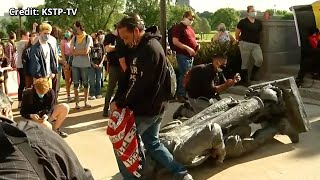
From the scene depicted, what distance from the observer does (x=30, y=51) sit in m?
7.85

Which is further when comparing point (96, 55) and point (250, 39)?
point (250, 39)

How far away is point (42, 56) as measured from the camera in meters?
7.79

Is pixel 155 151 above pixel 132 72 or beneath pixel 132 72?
beneath

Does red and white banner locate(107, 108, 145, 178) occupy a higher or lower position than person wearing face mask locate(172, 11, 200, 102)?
lower

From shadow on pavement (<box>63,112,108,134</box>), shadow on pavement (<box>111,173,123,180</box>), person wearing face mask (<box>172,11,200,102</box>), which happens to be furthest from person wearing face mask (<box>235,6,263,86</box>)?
shadow on pavement (<box>111,173,123,180</box>)

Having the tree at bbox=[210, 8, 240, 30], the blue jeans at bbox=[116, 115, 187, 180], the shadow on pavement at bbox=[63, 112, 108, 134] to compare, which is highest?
the tree at bbox=[210, 8, 240, 30]

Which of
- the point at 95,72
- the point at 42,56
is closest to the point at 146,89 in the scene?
the point at 42,56

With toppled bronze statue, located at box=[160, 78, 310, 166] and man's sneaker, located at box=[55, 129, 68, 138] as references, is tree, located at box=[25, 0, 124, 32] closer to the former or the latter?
man's sneaker, located at box=[55, 129, 68, 138]

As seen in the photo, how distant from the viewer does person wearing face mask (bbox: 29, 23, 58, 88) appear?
7.70m

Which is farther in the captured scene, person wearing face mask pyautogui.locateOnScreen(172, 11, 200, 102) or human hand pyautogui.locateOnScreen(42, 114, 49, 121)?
person wearing face mask pyautogui.locateOnScreen(172, 11, 200, 102)

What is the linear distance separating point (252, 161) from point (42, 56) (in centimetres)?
412

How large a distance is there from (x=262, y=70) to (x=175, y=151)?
634 cm

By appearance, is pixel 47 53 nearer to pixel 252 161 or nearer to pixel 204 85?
pixel 204 85

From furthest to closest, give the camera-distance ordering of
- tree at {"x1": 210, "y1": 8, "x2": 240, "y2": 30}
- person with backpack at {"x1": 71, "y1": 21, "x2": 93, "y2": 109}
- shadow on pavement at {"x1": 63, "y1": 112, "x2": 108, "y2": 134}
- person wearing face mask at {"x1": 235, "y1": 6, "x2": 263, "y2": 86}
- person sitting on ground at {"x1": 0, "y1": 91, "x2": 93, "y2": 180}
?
1. tree at {"x1": 210, "y1": 8, "x2": 240, "y2": 30}
2. person wearing face mask at {"x1": 235, "y1": 6, "x2": 263, "y2": 86}
3. person with backpack at {"x1": 71, "y1": 21, "x2": 93, "y2": 109}
4. shadow on pavement at {"x1": 63, "y1": 112, "x2": 108, "y2": 134}
5. person sitting on ground at {"x1": 0, "y1": 91, "x2": 93, "y2": 180}
